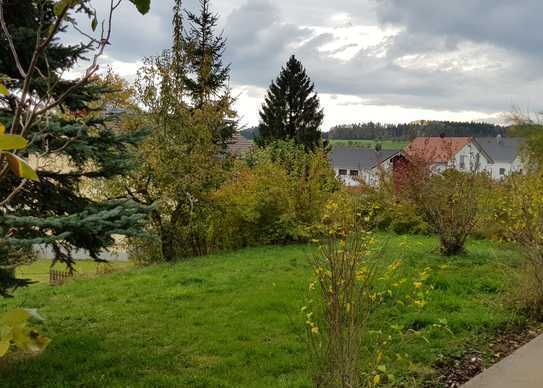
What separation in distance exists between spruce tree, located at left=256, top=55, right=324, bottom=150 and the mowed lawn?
1043 inches

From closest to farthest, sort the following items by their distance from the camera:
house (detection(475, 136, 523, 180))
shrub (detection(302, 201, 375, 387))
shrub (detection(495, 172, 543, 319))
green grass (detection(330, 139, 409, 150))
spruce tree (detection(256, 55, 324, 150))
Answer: shrub (detection(302, 201, 375, 387)), shrub (detection(495, 172, 543, 319)), spruce tree (detection(256, 55, 324, 150)), house (detection(475, 136, 523, 180)), green grass (detection(330, 139, 409, 150))

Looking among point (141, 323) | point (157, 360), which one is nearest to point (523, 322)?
point (157, 360)

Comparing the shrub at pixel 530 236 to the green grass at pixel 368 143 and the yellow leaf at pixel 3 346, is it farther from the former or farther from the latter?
the green grass at pixel 368 143

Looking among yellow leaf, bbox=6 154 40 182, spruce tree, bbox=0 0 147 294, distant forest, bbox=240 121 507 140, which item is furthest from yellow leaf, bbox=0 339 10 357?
distant forest, bbox=240 121 507 140

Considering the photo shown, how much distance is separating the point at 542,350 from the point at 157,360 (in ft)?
12.6

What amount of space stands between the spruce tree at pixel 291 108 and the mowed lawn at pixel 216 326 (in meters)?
26.5

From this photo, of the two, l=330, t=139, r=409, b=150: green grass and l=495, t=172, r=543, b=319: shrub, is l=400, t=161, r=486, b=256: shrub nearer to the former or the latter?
l=495, t=172, r=543, b=319: shrub

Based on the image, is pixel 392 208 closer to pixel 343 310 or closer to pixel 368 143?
pixel 343 310

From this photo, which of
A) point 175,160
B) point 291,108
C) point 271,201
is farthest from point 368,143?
point 175,160

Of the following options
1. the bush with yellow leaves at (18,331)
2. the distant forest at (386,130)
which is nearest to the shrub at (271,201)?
the bush with yellow leaves at (18,331)

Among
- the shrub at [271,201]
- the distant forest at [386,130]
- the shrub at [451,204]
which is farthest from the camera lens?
the distant forest at [386,130]

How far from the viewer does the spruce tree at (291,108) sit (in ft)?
119

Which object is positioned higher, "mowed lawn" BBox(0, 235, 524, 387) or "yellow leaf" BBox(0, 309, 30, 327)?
"yellow leaf" BBox(0, 309, 30, 327)

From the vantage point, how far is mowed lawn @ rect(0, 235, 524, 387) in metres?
4.80
